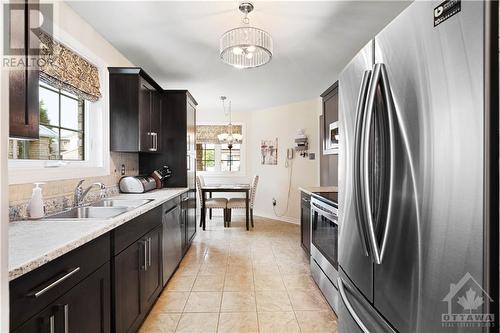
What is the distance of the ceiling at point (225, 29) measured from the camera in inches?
88.0

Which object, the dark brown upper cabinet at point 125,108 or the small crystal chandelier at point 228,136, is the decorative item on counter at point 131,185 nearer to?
the dark brown upper cabinet at point 125,108

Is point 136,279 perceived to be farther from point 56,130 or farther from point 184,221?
point 184,221

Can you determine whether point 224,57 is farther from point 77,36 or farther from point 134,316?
point 134,316

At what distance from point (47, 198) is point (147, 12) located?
1.71 metres

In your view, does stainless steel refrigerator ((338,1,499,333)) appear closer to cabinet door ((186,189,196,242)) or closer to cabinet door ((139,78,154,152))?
cabinet door ((139,78,154,152))

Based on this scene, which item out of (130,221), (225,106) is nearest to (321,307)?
(130,221)

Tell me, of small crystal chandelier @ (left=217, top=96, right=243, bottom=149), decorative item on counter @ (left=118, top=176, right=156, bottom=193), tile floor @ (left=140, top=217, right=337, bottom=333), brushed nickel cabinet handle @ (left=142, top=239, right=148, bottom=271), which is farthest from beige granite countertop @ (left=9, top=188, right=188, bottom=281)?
small crystal chandelier @ (left=217, top=96, right=243, bottom=149)

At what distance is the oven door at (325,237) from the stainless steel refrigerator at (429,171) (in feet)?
3.20

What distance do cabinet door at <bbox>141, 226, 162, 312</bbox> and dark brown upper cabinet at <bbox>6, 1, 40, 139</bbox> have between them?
113 centimetres

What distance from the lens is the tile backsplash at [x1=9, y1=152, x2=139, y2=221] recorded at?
1.62 m

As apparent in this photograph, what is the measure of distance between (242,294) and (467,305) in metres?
2.17

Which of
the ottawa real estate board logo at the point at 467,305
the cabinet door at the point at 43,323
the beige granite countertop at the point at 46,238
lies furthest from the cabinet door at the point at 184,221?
the ottawa real estate board logo at the point at 467,305

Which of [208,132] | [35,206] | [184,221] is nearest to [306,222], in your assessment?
[184,221]

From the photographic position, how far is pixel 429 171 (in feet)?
2.52
